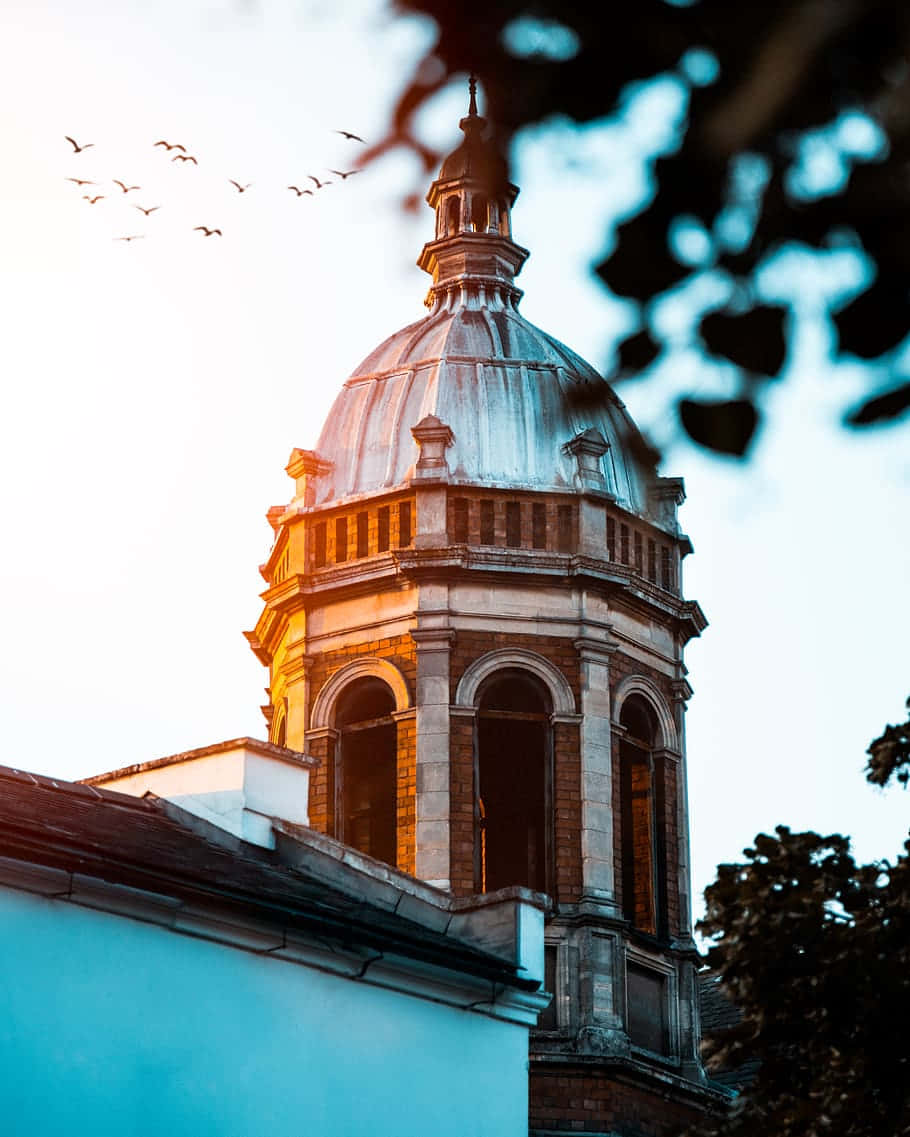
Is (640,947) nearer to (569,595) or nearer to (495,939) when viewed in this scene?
(569,595)

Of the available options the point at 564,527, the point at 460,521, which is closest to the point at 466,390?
the point at 460,521

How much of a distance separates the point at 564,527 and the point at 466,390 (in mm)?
2707

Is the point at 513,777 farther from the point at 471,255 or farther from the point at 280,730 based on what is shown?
the point at 471,255

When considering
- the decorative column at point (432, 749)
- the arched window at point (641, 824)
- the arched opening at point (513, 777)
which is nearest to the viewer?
the decorative column at point (432, 749)

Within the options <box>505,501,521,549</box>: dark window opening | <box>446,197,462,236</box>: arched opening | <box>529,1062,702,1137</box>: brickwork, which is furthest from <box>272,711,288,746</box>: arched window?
<box>446,197,462,236</box>: arched opening

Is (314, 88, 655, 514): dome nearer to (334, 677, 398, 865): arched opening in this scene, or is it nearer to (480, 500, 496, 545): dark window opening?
(480, 500, 496, 545): dark window opening

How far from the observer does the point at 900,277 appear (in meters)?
4.97

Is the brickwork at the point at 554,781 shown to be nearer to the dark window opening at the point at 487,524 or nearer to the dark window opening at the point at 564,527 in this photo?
the dark window opening at the point at 487,524

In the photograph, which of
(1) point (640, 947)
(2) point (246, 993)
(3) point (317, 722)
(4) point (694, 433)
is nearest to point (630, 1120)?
(1) point (640, 947)

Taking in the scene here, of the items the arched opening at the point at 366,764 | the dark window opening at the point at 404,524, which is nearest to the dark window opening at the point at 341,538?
the dark window opening at the point at 404,524

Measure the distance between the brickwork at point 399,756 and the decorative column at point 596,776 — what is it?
240 centimetres

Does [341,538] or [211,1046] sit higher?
[341,538]

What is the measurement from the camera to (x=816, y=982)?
1477cm

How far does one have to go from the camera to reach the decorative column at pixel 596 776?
3072cm
